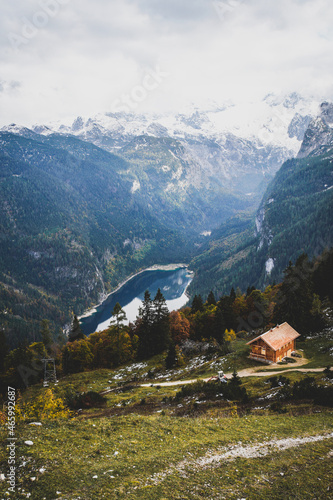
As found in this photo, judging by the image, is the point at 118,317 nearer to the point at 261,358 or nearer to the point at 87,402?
the point at 87,402

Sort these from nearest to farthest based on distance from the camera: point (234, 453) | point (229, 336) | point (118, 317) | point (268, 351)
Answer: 1. point (234, 453)
2. point (268, 351)
3. point (229, 336)
4. point (118, 317)

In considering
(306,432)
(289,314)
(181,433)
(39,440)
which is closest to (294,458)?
(306,432)

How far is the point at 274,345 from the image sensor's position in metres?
51.6

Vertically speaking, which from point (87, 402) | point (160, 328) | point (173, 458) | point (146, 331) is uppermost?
point (173, 458)

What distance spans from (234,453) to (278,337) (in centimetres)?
3721

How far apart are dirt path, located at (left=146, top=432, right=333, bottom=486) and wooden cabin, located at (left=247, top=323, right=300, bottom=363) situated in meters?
31.2

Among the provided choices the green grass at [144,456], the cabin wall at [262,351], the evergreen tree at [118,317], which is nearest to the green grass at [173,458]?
the green grass at [144,456]

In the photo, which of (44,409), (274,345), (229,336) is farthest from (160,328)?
(44,409)

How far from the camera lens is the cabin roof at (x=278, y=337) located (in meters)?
51.9

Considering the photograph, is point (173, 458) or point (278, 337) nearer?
point (173, 458)

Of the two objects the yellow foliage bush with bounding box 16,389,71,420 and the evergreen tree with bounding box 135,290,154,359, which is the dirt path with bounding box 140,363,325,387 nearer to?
the yellow foliage bush with bounding box 16,389,71,420

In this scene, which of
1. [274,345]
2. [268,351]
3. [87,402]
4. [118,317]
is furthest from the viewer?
[118,317]

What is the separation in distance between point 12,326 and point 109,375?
14055cm

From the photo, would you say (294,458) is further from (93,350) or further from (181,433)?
(93,350)
